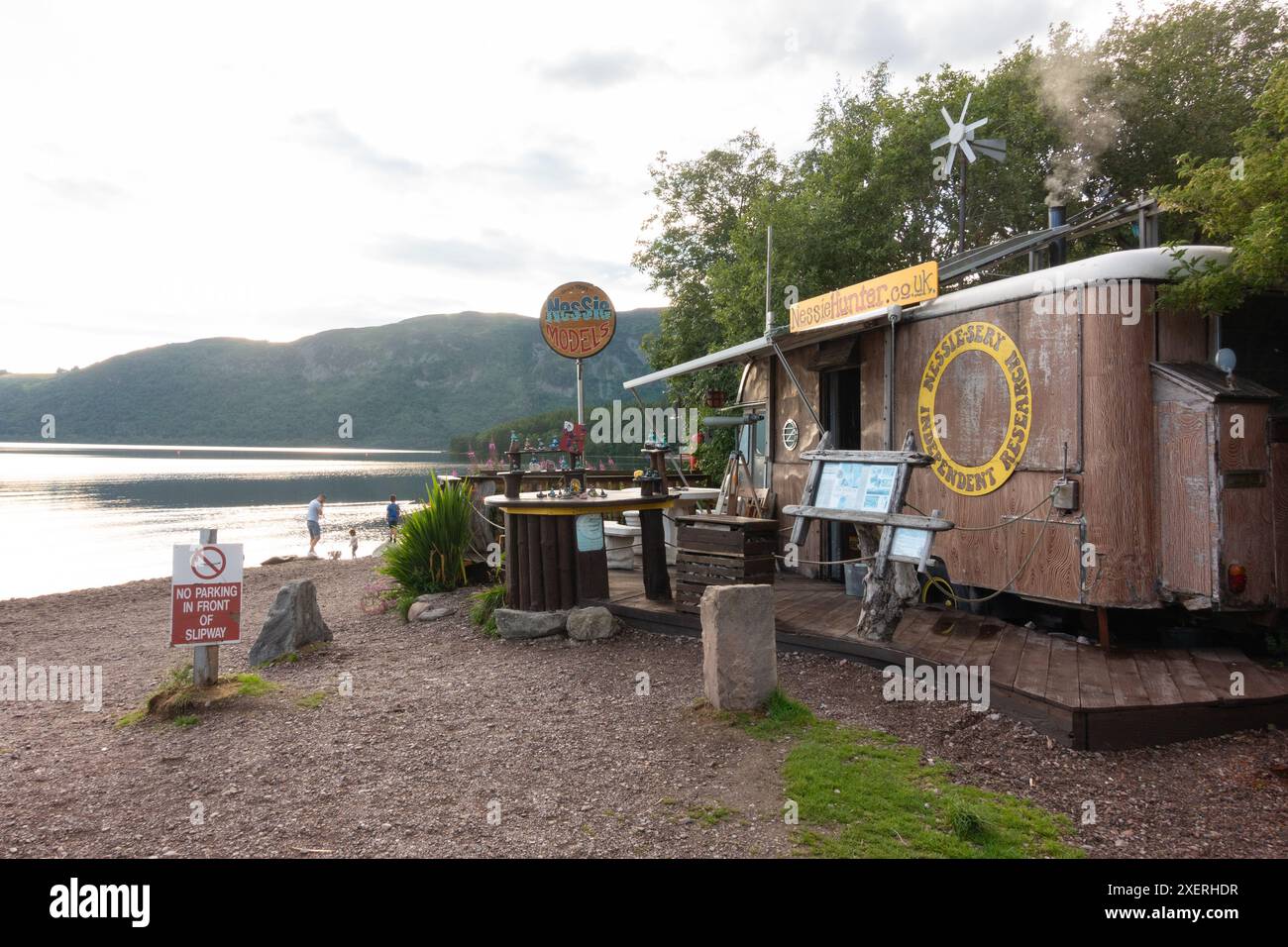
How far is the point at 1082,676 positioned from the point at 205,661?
736cm

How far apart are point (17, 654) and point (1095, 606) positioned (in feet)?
44.3

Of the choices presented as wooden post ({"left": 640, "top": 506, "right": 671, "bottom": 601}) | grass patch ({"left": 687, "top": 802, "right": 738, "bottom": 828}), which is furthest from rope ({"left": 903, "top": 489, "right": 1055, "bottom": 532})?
grass patch ({"left": 687, "top": 802, "right": 738, "bottom": 828})

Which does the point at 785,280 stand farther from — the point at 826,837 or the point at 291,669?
the point at 826,837

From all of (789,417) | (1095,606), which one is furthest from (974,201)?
(1095,606)

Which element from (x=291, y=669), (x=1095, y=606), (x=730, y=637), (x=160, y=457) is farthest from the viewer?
(x=160, y=457)

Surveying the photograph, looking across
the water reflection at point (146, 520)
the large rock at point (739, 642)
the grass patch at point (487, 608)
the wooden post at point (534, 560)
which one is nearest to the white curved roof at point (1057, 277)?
the large rock at point (739, 642)

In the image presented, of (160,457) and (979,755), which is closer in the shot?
(979,755)

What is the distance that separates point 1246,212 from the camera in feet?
19.6

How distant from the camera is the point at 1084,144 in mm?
23141

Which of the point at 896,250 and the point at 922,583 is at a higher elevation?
the point at 896,250

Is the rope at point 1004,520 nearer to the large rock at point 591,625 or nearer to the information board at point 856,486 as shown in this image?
the information board at point 856,486

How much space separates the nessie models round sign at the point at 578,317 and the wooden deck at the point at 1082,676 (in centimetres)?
540

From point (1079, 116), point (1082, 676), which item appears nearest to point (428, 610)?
point (1082, 676)

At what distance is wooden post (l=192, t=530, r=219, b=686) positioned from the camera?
6859mm
